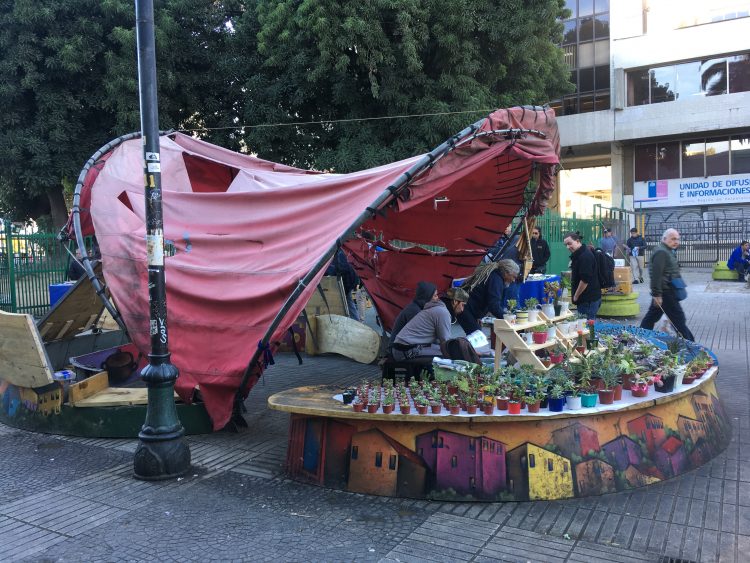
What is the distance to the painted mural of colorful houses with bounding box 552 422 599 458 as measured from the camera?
452cm

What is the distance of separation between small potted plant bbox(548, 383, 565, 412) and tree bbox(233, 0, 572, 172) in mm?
11552

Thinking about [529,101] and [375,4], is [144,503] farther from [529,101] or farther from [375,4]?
[529,101]

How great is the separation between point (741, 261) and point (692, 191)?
35.0 ft

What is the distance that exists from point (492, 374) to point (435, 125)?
1131cm

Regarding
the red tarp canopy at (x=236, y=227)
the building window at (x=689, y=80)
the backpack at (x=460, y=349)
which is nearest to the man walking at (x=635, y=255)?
the building window at (x=689, y=80)

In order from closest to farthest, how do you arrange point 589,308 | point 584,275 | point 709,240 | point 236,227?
point 236,227, point 584,275, point 589,308, point 709,240

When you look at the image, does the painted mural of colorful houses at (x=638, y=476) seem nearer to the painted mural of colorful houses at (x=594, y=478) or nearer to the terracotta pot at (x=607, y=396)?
the painted mural of colorful houses at (x=594, y=478)

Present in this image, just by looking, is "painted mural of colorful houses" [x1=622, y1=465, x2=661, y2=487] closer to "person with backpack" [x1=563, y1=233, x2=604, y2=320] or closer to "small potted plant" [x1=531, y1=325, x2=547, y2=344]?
"small potted plant" [x1=531, y1=325, x2=547, y2=344]

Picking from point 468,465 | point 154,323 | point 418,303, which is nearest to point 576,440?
point 468,465

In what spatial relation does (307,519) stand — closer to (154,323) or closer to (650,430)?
(154,323)

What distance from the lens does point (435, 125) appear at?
1549 cm

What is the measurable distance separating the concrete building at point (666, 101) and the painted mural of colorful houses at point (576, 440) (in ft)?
92.3

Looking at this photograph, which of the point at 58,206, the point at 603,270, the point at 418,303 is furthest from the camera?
the point at 58,206

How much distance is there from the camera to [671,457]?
4832 millimetres
